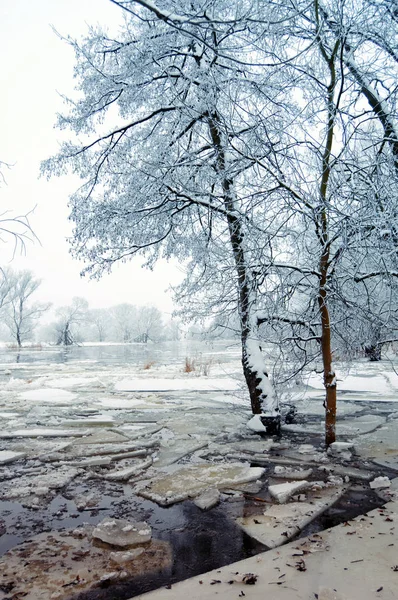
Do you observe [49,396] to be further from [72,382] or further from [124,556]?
[124,556]

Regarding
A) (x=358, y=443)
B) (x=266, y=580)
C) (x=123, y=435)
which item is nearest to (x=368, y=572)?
(x=266, y=580)

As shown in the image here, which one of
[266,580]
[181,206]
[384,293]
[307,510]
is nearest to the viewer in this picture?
[266,580]

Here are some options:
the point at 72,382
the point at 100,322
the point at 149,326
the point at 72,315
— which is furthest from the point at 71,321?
the point at 72,382

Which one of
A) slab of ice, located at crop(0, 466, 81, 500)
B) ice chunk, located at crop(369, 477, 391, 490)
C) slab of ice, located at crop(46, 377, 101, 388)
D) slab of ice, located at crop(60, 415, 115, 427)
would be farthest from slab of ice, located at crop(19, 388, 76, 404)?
ice chunk, located at crop(369, 477, 391, 490)

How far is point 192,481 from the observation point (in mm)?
4031

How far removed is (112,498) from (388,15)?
5.46 meters

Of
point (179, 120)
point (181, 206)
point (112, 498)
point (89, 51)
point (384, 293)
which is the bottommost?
point (112, 498)

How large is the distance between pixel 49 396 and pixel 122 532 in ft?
24.2

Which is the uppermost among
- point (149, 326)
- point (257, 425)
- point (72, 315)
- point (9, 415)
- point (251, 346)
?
point (72, 315)

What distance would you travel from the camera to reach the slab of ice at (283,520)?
112 inches

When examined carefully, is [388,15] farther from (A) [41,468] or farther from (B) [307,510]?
(A) [41,468]

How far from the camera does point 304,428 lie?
6.42 metres

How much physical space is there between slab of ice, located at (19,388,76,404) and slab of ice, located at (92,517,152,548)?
6175 millimetres

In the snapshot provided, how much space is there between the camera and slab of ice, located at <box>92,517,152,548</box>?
2789mm
